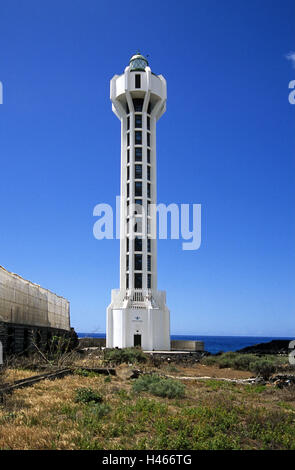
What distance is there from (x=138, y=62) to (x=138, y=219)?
2517 cm

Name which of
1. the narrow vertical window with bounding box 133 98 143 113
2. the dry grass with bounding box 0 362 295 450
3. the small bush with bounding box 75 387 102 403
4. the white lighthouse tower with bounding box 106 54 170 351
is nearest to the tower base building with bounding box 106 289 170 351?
the white lighthouse tower with bounding box 106 54 170 351

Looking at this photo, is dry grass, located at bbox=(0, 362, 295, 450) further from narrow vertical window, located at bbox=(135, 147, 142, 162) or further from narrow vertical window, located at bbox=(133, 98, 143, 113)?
narrow vertical window, located at bbox=(133, 98, 143, 113)

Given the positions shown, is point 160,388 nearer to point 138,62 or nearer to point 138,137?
point 138,137

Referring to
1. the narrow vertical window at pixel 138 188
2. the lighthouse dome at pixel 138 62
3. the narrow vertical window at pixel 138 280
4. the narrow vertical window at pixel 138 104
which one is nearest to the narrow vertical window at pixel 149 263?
the narrow vertical window at pixel 138 280

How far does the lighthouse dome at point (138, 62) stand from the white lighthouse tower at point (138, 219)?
0.49 feet

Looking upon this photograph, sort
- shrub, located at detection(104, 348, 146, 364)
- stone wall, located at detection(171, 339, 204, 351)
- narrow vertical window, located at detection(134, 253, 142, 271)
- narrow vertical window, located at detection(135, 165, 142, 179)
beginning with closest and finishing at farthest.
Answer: shrub, located at detection(104, 348, 146, 364), stone wall, located at detection(171, 339, 204, 351), narrow vertical window, located at detection(134, 253, 142, 271), narrow vertical window, located at detection(135, 165, 142, 179)

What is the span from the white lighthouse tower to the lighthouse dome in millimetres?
151

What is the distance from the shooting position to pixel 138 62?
66.3 meters

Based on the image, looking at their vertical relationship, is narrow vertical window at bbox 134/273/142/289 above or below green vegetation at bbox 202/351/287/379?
above

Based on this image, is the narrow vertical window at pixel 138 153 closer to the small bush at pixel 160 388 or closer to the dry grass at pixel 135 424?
the small bush at pixel 160 388

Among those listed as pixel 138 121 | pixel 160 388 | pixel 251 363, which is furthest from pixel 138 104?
pixel 160 388

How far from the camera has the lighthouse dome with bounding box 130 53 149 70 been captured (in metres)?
65.3

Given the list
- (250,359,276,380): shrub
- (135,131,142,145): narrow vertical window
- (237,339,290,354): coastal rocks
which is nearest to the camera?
(250,359,276,380): shrub
